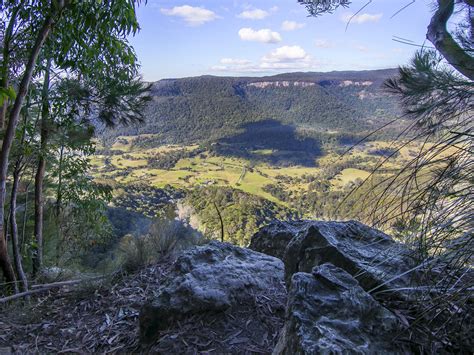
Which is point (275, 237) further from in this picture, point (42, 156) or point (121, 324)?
point (42, 156)

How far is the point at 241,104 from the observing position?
104 ft

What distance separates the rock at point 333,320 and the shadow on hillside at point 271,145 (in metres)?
16.9

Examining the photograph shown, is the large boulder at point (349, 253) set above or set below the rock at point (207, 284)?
above

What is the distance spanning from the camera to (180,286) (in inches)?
76.5

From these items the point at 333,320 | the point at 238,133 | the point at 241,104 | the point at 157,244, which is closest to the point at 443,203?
the point at 333,320

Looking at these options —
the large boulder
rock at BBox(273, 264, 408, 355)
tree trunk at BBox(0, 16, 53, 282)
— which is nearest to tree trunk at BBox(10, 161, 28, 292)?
tree trunk at BBox(0, 16, 53, 282)

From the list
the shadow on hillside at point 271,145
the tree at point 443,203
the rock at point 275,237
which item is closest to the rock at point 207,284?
the rock at point 275,237

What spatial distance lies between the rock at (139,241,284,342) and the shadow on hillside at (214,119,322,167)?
1604 centimetres

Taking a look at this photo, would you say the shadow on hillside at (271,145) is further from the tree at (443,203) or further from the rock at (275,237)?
the tree at (443,203)

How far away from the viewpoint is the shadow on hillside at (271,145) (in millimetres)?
21164

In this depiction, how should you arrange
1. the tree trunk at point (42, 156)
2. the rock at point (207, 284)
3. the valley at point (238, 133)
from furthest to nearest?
the valley at point (238, 133), the tree trunk at point (42, 156), the rock at point (207, 284)

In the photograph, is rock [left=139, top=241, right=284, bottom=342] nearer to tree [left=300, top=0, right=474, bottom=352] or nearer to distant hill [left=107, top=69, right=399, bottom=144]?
tree [left=300, top=0, right=474, bottom=352]

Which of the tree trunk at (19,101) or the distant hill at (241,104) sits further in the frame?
the distant hill at (241,104)

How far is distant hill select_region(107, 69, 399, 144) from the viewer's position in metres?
26.1
